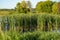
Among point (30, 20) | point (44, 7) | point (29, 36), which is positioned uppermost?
point (44, 7)

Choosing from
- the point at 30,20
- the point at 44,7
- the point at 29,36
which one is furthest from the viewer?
the point at 44,7

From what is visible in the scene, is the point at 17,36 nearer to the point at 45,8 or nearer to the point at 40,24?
the point at 40,24

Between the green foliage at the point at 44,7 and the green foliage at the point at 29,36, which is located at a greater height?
the green foliage at the point at 44,7

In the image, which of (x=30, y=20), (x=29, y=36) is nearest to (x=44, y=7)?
(x=30, y=20)

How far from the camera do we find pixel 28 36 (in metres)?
3.74

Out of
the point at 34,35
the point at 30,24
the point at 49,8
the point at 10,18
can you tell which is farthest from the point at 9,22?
the point at 49,8

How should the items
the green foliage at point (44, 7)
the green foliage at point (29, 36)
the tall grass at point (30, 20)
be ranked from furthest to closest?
A: 1. the green foliage at point (44, 7)
2. the tall grass at point (30, 20)
3. the green foliage at point (29, 36)

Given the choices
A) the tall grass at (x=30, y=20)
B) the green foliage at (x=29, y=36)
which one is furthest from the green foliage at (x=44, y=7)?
the green foliage at (x=29, y=36)

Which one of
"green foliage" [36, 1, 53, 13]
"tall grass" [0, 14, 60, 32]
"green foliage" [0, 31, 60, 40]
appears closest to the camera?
"green foliage" [0, 31, 60, 40]

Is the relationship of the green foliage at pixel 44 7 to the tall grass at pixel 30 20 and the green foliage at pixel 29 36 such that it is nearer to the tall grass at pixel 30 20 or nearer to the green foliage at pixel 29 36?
the tall grass at pixel 30 20

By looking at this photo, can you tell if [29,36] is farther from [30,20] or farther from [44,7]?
[44,7]

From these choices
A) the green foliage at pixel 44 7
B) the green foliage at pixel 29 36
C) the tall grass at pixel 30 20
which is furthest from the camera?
the green foliage at pixel 44 7

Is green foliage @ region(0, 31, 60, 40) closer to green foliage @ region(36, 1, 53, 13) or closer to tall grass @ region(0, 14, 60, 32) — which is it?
tall grass @ region(0, 14, 60, 32)

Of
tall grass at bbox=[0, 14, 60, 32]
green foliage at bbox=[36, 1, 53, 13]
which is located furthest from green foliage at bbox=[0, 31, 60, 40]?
green foliage at bbox=[36, 1, 53, 13]
